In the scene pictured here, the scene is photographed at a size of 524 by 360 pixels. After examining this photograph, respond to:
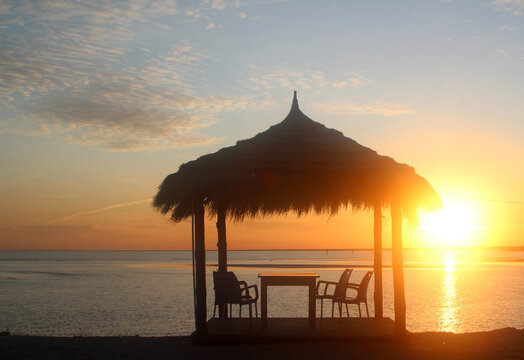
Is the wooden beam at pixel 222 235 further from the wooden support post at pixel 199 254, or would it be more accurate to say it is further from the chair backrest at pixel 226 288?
the wooden support post at pixel 199 254

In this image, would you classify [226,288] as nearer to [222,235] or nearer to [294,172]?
[222,235]

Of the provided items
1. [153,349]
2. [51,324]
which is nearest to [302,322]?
[153,349]

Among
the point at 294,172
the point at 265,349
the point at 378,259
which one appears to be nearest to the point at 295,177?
the point at 294,172

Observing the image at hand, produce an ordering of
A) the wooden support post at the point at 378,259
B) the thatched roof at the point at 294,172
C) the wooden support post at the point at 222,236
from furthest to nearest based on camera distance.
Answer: the wooden support post at the point at 222,236 → the wooden support post at the point at 378,259 → the thatched roof at the point at 294,172

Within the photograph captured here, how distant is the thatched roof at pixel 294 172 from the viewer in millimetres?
6863

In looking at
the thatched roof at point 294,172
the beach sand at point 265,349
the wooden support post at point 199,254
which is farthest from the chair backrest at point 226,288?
the thatched roof at point 294,172

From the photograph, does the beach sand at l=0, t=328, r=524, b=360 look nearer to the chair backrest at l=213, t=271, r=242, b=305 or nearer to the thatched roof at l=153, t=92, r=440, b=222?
the chair backrest at l=213, t=271, r=242, b=305

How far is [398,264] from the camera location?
712 centimetres

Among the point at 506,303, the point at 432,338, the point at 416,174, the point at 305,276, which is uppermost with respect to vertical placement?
the point at 416,174

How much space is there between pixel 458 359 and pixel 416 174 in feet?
7.69

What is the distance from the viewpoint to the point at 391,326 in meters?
7.50

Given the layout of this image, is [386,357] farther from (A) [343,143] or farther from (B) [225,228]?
(B) [225,228]

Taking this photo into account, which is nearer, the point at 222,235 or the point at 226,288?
the point at 226,288

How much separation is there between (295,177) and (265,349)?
2.09 metres
